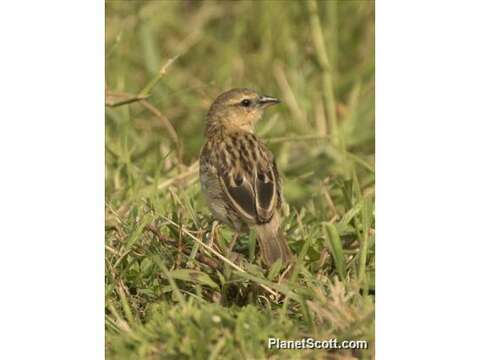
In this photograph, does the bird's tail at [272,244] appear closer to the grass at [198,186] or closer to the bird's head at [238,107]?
the grass at [198,186]

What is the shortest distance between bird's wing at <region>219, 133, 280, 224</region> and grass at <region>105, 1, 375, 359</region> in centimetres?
18

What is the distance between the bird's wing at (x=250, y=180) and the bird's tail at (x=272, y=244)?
0.16ft

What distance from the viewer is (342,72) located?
7.62 metres

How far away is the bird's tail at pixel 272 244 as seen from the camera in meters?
4.91

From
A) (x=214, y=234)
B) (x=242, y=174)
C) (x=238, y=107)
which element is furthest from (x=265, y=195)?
(x=238, y=107)

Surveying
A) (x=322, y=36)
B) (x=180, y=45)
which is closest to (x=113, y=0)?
(x=180, y=45)

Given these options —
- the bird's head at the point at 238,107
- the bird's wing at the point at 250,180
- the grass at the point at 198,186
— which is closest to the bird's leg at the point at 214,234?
the grass at the point at 198,186

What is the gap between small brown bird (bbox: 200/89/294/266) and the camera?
501cm

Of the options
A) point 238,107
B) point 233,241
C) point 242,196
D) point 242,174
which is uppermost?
point 238,107

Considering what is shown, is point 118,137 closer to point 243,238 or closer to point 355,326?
point 243,238

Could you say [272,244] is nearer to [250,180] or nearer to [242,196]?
[242,196]

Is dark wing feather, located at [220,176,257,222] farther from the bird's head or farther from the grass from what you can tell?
the bird's head

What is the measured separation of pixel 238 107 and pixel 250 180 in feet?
2.63

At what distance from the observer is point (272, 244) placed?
496cm
